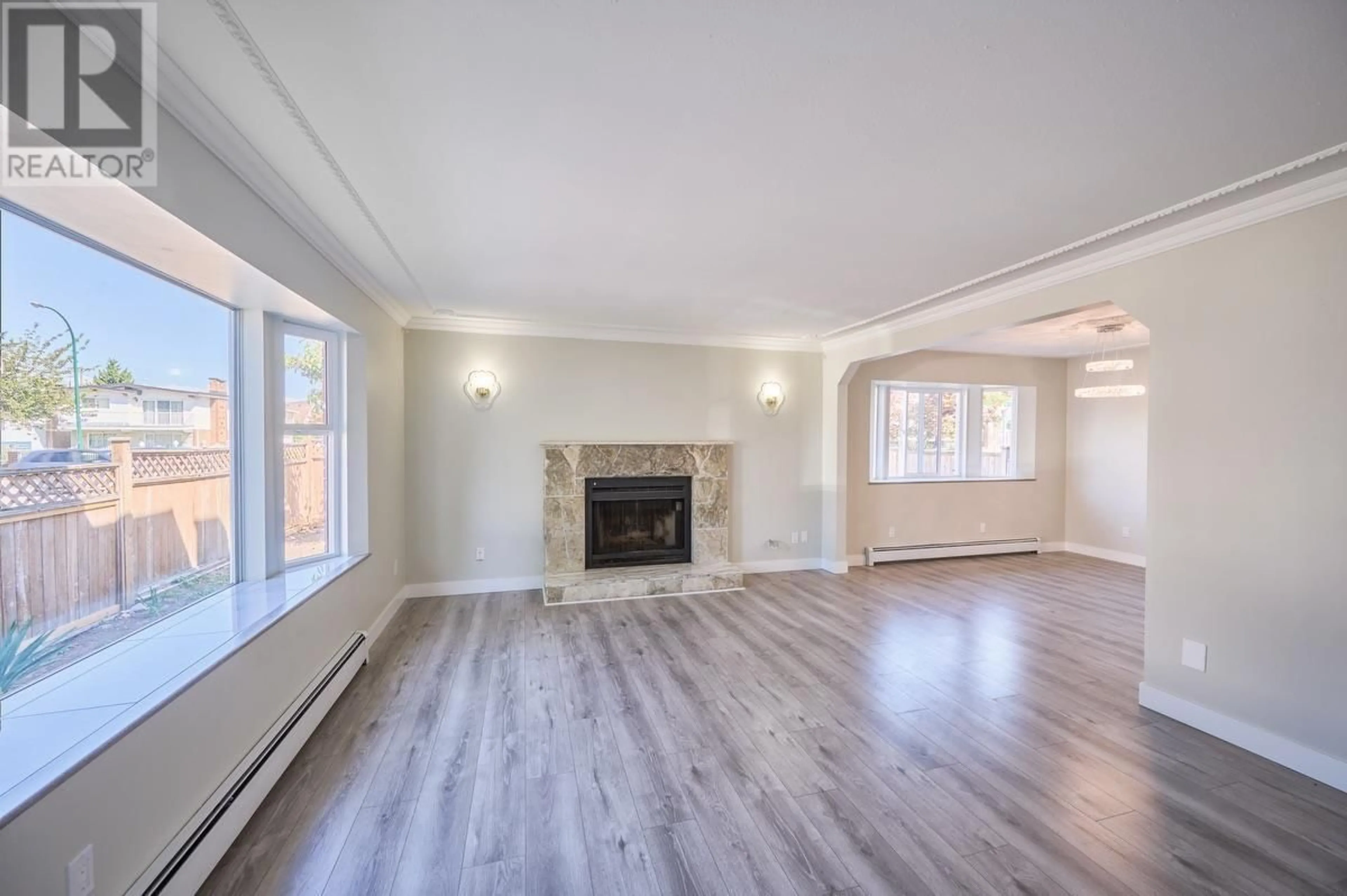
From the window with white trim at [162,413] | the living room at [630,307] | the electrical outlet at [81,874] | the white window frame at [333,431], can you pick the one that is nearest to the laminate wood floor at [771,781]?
the living room at [630,307]

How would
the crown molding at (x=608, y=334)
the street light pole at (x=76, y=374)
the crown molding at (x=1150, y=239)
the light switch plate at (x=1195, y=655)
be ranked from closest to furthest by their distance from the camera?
the street light pole at (x=76, y=374)
the crown molding at (x=1150, y=239)
the light switch plate at (x=1195, y=655)
the crown molding at (x=608, y=334)

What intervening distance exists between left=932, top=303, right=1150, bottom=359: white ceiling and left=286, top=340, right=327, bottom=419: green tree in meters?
4.65

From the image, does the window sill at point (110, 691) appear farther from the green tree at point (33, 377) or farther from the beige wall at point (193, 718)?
the green tree at point (33, 377)

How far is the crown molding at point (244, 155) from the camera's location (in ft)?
4.91

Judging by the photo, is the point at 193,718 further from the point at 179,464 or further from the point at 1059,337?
the point at 1059,337

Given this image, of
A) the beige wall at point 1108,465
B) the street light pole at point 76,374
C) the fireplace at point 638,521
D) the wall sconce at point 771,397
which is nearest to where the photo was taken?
the street light pole at point 76,374

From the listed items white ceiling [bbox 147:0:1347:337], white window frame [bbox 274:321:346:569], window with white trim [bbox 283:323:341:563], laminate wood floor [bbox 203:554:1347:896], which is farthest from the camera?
white window frame [bbox 274:321:346:569]

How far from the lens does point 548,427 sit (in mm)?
4879

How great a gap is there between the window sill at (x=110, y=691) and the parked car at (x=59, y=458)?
0.64 m

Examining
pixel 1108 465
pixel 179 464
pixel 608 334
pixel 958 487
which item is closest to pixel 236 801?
pixel 179 464

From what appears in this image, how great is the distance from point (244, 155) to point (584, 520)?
139 inches

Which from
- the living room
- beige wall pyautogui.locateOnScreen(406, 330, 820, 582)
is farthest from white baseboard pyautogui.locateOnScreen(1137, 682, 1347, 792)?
beige wall pyautogui.locateOnScreen(406, 330, 820, 582)

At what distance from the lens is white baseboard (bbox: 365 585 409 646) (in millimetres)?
3529

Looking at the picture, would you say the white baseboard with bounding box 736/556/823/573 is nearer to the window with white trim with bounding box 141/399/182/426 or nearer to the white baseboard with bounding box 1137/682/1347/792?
the white baseboard with bounding box 1137/682/1347/792
